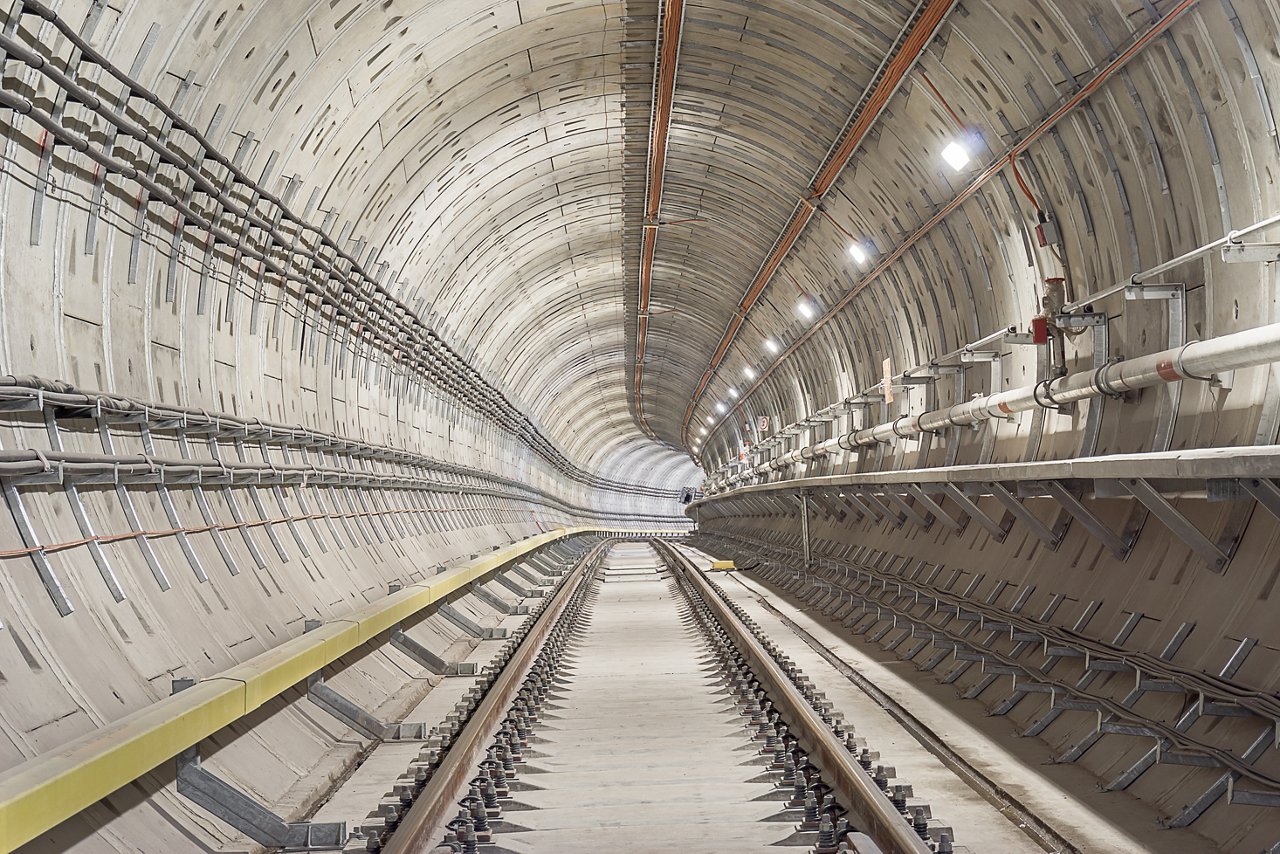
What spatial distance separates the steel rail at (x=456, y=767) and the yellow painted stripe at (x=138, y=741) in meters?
0.98

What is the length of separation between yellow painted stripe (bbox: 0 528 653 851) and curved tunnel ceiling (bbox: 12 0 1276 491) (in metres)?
3.49

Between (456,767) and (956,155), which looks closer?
(456,767)

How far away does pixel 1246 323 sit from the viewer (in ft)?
23.2

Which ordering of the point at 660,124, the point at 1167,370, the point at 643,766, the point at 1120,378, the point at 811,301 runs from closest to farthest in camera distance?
1. the point at 1167,370
2. the point at 643,766
3. the point at 1120,378
4. the point at 660,124
5. the point at 811,301

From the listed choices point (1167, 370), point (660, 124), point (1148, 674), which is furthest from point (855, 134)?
point (1148, 674)

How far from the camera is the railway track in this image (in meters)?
5.50

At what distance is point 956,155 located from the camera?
10.9 meters

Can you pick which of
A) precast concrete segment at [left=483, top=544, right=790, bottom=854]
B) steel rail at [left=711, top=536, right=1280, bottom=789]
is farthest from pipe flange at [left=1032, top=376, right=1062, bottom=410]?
precast concrete segment at [left=483, top=544, right=790, bottom=854]

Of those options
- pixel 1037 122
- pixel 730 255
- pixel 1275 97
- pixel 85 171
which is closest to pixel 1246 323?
pixel 1275 97

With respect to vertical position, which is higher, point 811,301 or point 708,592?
point 811,301

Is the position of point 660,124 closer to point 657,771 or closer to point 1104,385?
point 1104,385

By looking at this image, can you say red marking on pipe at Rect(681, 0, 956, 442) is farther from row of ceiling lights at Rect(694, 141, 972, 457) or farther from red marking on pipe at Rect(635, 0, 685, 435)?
red marking on pipe at Rect(635, 0, 685, 435)

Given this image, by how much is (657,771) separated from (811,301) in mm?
13765

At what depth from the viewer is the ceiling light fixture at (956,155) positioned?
10.8 meters
